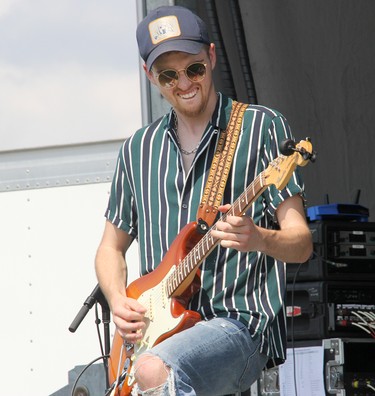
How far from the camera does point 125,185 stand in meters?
3.81

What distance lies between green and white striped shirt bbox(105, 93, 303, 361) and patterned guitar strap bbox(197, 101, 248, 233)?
20 millimetres

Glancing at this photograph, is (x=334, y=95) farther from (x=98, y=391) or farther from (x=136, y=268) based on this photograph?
(x=98, y=391)

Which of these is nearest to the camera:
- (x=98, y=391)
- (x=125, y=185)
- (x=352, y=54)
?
(x=125, y=185)

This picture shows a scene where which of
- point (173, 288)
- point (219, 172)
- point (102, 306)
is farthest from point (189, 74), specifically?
point (102, 306)

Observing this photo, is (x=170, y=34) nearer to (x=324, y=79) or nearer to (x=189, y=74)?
(x=189, y=74)

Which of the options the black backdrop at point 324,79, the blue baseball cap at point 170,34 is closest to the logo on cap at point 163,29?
the blue baseball cap at point 170,34

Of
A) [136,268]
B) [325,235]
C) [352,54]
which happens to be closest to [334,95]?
[352,54]

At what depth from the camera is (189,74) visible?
11.4ft

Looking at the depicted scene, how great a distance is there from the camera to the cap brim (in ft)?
11.4

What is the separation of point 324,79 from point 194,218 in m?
3.72

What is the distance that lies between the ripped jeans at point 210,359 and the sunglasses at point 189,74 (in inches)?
29.5

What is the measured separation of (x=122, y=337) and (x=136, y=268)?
4.96 feet

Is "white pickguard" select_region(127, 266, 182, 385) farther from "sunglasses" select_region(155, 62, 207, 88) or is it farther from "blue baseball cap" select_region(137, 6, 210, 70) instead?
"blue baseball cap" select_region(137, 6, 210, 70)

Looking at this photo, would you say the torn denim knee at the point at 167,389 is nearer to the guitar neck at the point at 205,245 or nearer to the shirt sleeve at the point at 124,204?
the guitar neck at the point at 205,245
